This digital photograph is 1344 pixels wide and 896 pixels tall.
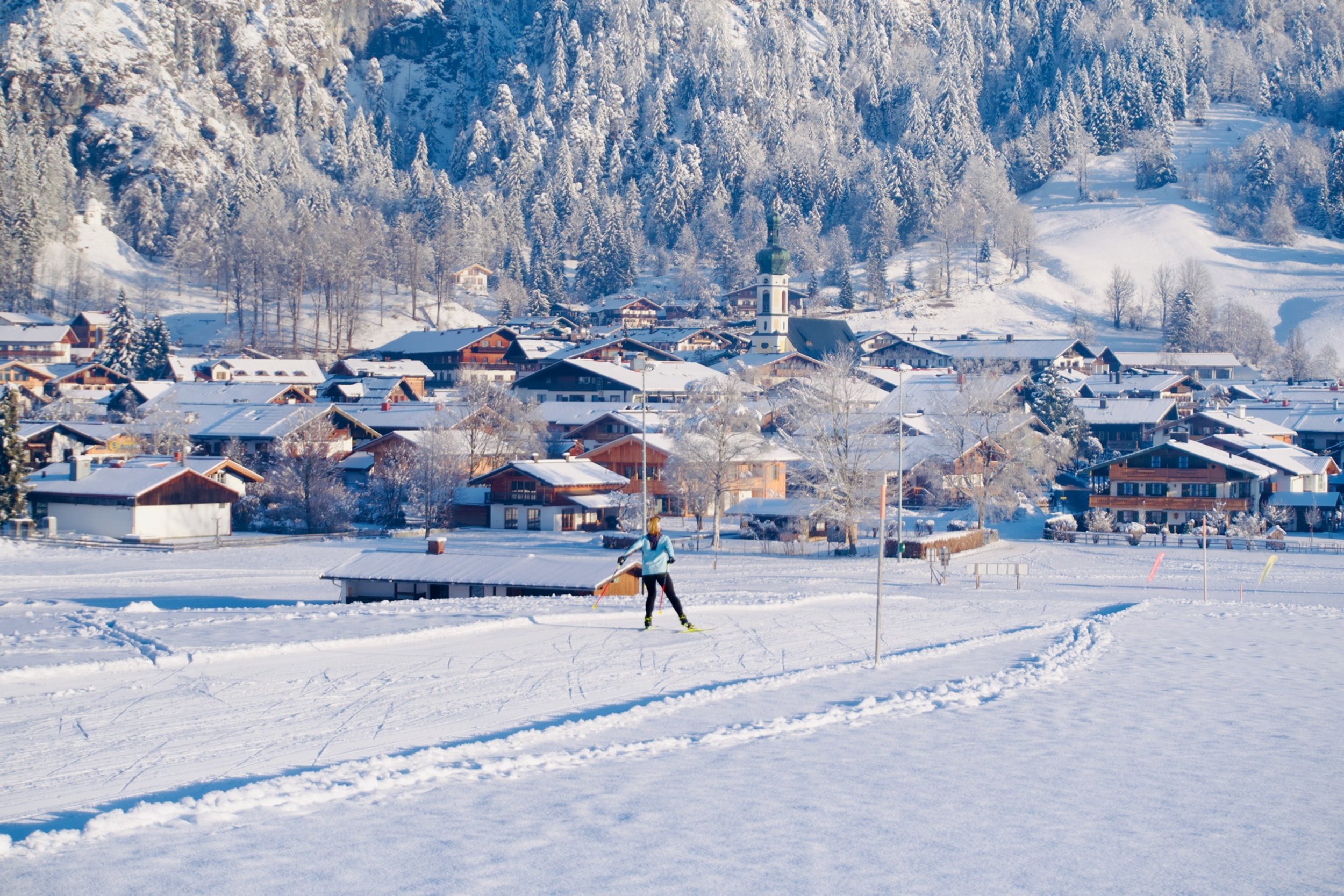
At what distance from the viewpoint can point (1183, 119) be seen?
164375mm

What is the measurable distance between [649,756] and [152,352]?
279ft

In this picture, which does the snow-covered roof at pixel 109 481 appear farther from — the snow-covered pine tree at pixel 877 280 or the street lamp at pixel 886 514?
the snow-covered pine tree at pixel 877 280

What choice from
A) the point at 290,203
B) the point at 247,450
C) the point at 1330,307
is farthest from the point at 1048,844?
the point at 290,203

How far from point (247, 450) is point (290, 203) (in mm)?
92411

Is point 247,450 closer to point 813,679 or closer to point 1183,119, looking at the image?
point 813,679

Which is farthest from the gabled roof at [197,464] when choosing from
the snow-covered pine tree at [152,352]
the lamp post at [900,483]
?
the snow-covered pine tree at [152,352]

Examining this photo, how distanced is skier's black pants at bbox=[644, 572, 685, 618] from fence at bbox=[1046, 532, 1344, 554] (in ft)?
113

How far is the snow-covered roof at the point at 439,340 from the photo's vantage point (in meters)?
93.8

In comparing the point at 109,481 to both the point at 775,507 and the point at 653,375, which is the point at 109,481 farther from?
the point at 653,375

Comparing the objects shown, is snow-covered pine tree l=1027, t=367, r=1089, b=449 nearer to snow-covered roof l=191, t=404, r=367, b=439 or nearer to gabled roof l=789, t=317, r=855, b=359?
gabled roof l=789, t=317, r=855, b=359

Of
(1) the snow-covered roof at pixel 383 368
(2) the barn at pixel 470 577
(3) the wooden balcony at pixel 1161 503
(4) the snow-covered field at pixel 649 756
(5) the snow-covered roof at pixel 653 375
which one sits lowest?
(4) the snow-covered field at pixel 649 756

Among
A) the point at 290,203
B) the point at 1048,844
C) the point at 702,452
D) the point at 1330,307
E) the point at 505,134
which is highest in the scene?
the point at 505,134

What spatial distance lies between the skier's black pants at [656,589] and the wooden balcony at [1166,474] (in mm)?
41563

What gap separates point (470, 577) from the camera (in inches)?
887
